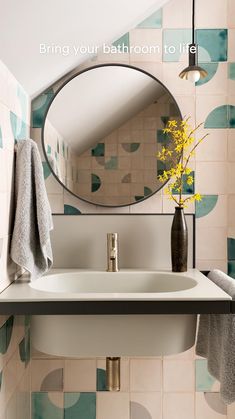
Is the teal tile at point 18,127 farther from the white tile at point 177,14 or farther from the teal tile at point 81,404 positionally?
the teal tile at point 81,404

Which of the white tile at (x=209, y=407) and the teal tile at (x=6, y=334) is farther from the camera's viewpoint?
the white tile at (x=209, y=407)

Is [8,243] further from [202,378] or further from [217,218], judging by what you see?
[202,378]

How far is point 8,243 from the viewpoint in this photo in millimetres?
1487

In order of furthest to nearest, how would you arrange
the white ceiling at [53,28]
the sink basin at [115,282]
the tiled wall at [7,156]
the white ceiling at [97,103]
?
the white ceiling at [97,103]
the sink basin at [115,282]
the tiled wall at [7,156]
the white ceiling at [53,28]

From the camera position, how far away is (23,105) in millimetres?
1725

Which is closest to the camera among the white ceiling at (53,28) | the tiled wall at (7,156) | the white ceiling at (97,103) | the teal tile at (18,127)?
the white ceiling at (53,28)

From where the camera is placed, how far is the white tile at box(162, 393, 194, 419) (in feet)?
6.31

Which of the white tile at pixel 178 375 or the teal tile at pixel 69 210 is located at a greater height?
the teal tile at pixel 69 210

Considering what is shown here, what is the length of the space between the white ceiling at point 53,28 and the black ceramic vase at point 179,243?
0.72 metres

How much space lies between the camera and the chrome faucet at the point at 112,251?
5.70 feet

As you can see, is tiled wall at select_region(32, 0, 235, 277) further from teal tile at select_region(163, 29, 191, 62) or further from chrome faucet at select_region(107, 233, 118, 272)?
chrome faucet at select_region(107, 233, 118, 272)

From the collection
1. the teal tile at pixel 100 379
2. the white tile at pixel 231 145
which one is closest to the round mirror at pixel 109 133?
the white tile at pixel 231 145

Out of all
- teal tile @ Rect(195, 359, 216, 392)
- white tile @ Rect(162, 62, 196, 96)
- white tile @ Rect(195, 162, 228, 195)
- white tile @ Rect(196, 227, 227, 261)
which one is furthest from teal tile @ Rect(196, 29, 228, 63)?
teal tile @ Rect(195, 359, 216, 392)

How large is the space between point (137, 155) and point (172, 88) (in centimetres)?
32
